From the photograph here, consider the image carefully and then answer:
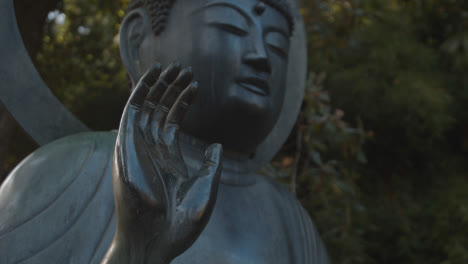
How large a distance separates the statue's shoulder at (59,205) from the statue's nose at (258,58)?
56 cm

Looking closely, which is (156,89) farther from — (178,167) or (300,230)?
(300,230)

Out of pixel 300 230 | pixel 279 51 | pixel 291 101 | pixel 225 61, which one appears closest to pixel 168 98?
pixel 225 61

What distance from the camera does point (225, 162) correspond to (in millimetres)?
2078

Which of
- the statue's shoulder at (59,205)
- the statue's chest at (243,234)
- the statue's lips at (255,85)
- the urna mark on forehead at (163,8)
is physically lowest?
the statue's chest at (243,234)

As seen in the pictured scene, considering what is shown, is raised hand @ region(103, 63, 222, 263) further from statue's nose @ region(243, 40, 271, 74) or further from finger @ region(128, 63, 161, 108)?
statue's nose @ region(243, 40, 271, 74)

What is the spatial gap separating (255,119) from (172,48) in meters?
0.39

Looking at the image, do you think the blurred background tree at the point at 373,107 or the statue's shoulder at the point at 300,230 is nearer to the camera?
the statue's shoulder at the point at 300,230

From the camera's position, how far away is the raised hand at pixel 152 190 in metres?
1.30

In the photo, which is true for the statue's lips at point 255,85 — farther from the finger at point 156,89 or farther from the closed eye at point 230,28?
the finger at point 156,89

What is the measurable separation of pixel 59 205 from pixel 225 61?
2.37ft

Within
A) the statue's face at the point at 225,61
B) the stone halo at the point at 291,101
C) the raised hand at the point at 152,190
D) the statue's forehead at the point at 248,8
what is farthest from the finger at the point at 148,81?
the stone halo at the point at 291,101

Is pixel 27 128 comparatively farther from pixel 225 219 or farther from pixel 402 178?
pixel 402 178

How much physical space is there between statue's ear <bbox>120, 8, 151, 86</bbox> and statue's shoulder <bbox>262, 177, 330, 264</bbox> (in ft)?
2.18

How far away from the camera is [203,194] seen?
1.37 m
